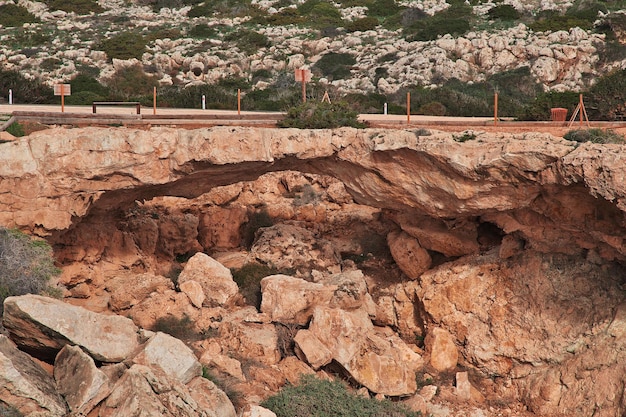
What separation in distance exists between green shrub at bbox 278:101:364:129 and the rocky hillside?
13.1m

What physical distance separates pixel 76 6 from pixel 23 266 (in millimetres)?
49458

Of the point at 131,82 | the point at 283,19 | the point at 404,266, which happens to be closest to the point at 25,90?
the point at 131,82

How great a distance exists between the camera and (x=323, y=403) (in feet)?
38.6

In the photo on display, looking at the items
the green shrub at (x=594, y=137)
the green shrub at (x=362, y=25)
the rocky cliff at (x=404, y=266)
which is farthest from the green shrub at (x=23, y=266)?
the green shrub at (x=362, y=25)

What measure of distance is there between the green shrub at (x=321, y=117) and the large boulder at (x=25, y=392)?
12.5m

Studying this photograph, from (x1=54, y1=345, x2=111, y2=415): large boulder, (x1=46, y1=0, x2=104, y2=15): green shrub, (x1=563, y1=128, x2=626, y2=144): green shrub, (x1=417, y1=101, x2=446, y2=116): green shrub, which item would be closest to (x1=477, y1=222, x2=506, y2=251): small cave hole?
(x1=563, y1=128, x2=626, y2=144): green shrub

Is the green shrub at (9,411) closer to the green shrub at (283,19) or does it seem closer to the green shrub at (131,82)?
the green shrub at (131,82)

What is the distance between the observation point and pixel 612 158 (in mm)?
12266

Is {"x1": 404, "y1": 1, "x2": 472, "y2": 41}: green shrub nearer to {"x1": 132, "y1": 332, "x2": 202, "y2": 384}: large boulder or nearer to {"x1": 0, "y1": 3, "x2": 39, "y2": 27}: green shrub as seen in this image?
{"x1": 0, "y1": 3, "x2": 39, "y2": 27}: green shrub

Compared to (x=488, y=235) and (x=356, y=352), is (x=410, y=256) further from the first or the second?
(x=356, y=352)

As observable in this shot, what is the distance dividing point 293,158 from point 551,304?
19.4 ft

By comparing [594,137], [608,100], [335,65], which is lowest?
[594,137]

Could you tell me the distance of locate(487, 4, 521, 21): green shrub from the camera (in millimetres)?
47403

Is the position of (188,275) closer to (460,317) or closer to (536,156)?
(460,317)
